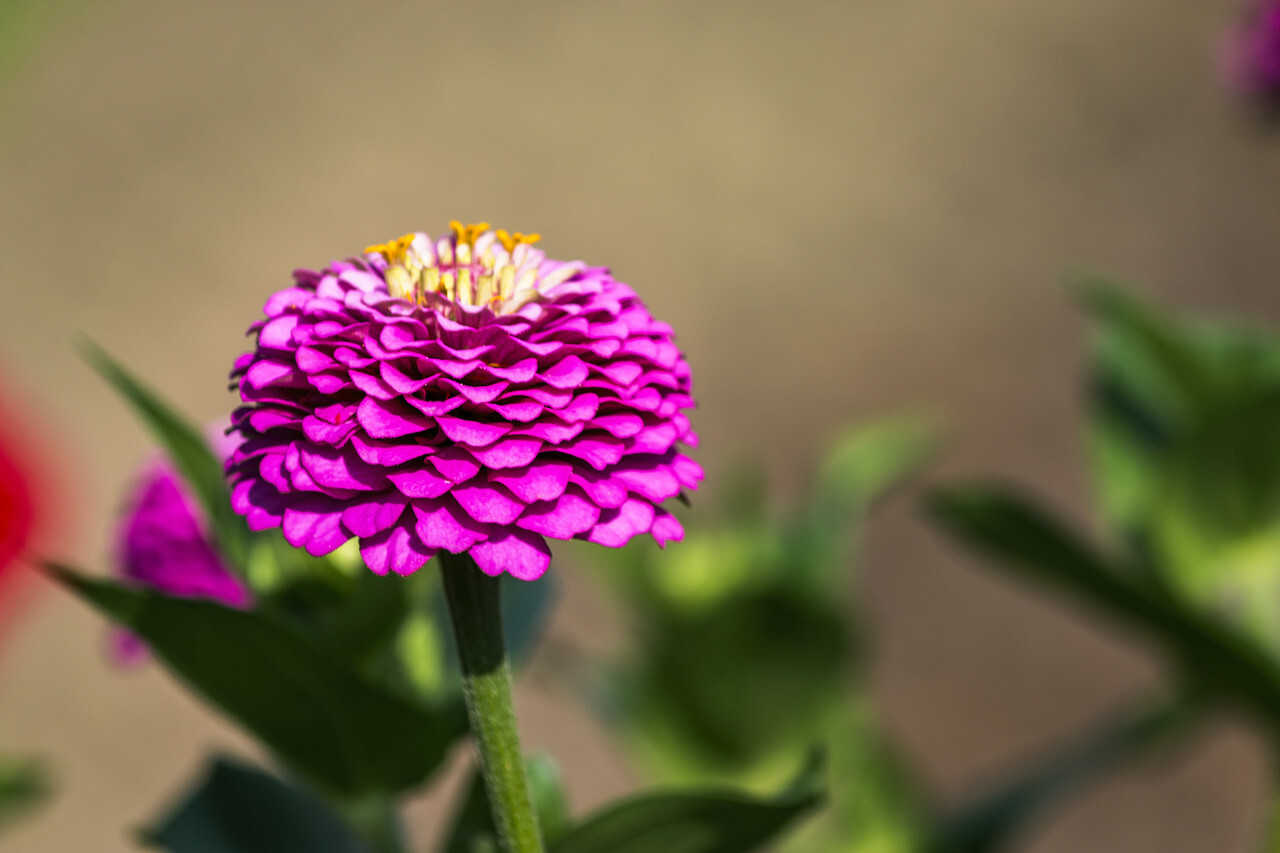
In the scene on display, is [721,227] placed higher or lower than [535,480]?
higher

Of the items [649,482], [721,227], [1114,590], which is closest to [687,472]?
[649,482]

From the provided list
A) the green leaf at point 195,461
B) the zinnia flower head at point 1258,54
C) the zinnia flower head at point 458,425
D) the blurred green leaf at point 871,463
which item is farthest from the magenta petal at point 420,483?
the zinnia flower head at point 1258,54

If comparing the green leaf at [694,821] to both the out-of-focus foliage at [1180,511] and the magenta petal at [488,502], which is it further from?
the out-of-focus foliage at [1180,511]

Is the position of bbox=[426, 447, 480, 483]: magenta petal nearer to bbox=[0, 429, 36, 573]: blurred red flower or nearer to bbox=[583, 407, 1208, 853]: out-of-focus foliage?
bbox=[583, 407, 1208, 853]: out-of-focus foliage

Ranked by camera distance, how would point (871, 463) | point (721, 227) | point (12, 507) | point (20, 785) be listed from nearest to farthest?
point (20, 785)
point (871, 463)
point (12, 507)
point (721, 227)

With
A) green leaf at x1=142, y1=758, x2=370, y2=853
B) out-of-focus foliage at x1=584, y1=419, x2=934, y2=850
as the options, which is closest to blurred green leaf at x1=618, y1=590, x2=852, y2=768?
out-of-focus foliage at x1=584, y1=419, x2=934, y2=850

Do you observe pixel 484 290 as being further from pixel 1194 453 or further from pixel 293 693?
pixel 1194 453

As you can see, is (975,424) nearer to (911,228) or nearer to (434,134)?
(911,228)
